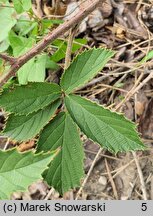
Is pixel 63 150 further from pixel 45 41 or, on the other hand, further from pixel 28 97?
pixel 45 41

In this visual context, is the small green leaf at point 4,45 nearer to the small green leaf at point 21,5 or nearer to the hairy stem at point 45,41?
the small green leaf at point 21,5

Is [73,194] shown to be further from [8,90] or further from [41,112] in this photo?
[8,90]

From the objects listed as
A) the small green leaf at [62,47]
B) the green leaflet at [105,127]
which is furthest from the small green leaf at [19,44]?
the green leaflet at [105,127]

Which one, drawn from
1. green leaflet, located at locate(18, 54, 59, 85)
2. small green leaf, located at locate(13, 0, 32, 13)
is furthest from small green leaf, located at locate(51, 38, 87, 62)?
small green leaf, located at locate(13, 0, 32, 13)

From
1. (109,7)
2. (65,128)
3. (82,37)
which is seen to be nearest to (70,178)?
(65,128)

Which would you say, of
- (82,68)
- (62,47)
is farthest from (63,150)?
(62,47)
